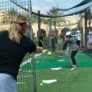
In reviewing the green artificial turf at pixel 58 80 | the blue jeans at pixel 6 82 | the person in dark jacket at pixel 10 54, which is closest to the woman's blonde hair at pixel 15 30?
the person in dark jacket at pixel 10 54

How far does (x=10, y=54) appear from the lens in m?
6.66

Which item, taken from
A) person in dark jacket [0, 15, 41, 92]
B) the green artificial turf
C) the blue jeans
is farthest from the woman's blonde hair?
the green artificial turf

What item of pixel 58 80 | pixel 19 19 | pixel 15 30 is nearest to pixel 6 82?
pixel 15 30

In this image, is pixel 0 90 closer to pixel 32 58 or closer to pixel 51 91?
pixel 32 58

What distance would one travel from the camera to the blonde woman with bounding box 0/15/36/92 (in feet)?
21.7

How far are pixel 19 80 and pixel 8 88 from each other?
16.9 ft

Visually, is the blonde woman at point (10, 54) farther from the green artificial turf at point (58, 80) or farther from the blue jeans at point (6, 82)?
the green artificial turf at point (58, 80)

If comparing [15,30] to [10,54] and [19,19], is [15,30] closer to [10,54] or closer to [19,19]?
[19,19]

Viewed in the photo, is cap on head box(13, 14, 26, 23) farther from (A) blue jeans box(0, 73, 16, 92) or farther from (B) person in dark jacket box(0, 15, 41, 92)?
(A) blue jeans box(0, 73, 16, 92)

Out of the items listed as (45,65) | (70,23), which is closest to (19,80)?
(45,65)

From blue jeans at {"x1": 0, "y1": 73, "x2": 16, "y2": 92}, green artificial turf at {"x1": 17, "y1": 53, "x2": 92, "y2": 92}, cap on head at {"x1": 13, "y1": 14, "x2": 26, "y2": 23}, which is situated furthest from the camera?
green artificial turf at {"x1": 17, "y1": 53, "x2": 92, "y2": 92}

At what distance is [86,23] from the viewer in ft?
111

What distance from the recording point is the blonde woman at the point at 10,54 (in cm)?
662

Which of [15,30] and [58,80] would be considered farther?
[58,80]
